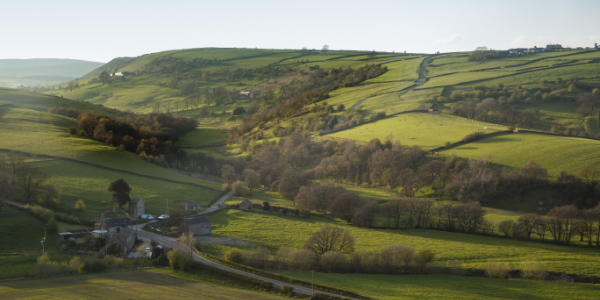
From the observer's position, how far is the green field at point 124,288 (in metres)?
28.6

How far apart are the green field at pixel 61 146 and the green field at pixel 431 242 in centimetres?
2307

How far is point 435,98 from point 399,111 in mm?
13852

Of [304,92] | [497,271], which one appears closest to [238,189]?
[497,271]

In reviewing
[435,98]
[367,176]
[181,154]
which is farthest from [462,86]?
[181,154]

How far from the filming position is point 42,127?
85812mm

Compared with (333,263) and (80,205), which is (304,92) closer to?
(80,205)

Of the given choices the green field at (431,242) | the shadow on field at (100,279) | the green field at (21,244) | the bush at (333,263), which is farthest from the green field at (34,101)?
the bush at (333,263)

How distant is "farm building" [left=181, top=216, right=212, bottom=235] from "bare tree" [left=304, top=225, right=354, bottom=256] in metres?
14.6

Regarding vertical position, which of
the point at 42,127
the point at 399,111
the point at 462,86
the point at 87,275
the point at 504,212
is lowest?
the point at 87,275

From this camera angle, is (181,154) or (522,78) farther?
(522,78)

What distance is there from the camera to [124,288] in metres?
31.2

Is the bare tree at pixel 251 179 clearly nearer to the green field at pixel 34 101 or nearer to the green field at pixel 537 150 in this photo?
the green field at pixel 537 150

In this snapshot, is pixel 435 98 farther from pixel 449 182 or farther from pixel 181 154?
pixel 181 154

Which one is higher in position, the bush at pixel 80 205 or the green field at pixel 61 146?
the green field at pixel 61 146
